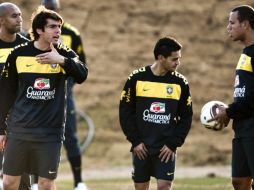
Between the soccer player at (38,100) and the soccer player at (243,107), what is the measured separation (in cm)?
167

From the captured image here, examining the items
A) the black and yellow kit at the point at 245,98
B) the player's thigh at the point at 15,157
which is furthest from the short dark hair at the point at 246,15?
the player's thigh at the point at 15,157

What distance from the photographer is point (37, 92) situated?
1029cm

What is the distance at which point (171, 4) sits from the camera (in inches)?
984

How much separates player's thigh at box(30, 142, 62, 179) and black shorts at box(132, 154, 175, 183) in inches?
39.8

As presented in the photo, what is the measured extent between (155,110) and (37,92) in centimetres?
139

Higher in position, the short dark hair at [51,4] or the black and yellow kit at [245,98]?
the short dark hair at [51,4]

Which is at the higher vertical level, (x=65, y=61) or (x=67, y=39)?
(x=67, y=39)

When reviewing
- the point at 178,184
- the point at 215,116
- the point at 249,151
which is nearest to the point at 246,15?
the point at 215,116

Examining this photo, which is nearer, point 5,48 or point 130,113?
point 130,113

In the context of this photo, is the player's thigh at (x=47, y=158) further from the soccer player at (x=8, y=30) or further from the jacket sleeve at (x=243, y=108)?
the jacket sleeve at (x=243, y=108)

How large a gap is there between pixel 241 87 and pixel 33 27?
2377 millimetres

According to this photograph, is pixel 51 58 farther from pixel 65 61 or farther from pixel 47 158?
pixel 47 158

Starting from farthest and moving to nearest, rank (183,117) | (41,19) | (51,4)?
(51,4), (183,117), (41,19)

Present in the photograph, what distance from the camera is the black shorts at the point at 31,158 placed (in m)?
10.3
